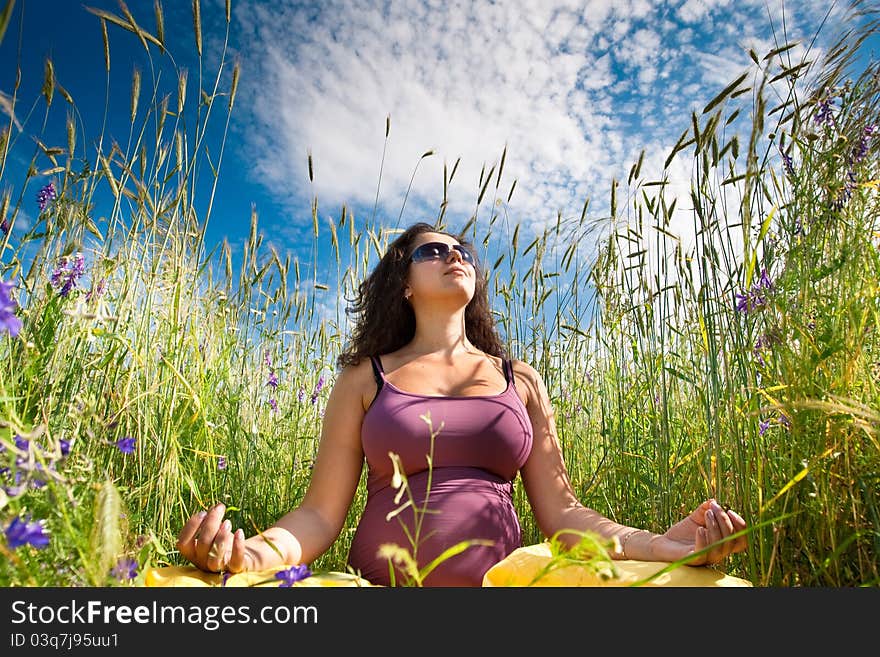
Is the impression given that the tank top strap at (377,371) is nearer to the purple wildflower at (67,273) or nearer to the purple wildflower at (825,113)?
the purple wildflower at (67,273)

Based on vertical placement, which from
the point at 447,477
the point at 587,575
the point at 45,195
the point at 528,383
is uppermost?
the point at 45,195

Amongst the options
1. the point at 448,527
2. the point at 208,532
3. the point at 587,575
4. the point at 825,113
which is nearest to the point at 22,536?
the point at 208,532

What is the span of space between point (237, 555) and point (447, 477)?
58 cm

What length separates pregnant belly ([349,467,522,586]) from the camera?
1422mm

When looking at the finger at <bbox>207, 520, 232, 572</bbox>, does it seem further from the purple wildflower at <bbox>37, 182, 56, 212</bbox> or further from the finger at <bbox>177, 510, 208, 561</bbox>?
the purple wildflower at <bbox>37, 182, 56, 212</bbox>

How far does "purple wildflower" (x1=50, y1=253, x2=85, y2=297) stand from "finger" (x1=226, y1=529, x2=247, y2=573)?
0.87 m

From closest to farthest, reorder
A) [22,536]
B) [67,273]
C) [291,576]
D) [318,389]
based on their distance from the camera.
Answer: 1. [22,536]
2. [291,576]
3. [67,273]
4. [318,389]

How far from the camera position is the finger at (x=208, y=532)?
3.61 ft

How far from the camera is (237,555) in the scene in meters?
1.11

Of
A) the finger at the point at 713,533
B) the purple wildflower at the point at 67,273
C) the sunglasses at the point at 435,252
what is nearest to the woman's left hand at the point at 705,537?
the finger at the point at 713,533

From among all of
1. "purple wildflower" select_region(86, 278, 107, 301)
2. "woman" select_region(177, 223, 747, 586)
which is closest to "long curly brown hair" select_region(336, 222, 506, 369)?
"woman" select_region(177, 223, 747, 586)

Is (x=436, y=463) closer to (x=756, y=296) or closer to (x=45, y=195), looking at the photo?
(x=756, y=296)

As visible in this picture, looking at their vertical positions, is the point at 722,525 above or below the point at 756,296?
below

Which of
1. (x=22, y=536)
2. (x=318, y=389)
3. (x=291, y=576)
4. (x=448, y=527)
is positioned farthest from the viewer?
(x=318, y=389)
